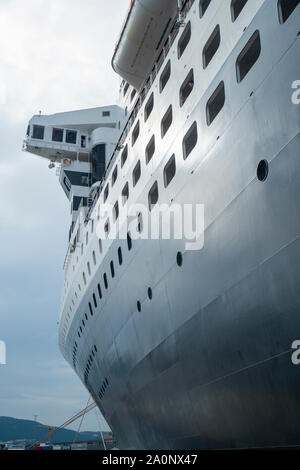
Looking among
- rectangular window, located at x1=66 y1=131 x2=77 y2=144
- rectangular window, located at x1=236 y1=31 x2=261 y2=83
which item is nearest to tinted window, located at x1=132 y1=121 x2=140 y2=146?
rectangular window, located at x1=236 y1=31 x2=261 y2=83

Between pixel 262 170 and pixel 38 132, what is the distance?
20.4 meters

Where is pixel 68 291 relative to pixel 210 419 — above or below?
above

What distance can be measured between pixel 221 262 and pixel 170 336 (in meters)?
2.29

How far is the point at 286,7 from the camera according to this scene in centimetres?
563

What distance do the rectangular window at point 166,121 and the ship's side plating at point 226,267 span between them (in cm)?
15

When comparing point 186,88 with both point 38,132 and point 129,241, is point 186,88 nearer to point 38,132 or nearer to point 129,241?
point 129,241

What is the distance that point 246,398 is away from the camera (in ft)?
19.6

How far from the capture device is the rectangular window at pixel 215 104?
270 inches

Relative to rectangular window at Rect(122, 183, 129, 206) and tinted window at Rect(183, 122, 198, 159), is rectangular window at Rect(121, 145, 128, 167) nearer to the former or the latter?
rectangular window at Rect(122, 183, 129, 206)

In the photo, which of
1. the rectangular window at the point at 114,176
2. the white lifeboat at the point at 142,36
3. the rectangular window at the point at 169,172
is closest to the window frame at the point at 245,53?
the rectangular window at the point at 169,172

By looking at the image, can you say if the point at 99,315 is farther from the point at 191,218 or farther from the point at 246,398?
the point at 246,398

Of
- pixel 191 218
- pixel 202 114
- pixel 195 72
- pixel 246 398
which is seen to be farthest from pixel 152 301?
pixel 195 72

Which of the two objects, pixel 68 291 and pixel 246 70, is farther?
pixel 68 291
